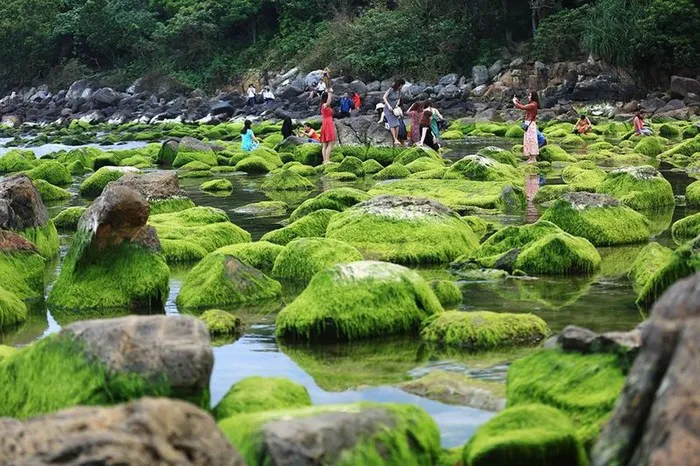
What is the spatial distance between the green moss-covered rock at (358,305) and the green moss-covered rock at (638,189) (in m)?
7.46

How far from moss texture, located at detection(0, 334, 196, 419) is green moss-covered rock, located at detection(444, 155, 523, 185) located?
13923mm

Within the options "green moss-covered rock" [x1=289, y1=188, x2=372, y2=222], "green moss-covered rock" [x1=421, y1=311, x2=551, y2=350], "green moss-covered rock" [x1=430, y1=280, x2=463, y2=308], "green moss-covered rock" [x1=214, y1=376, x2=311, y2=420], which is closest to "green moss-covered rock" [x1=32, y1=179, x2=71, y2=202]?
"green moss-covered rock" [x1=289, y1=188, x2=372, y2=222]

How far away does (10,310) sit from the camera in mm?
9867

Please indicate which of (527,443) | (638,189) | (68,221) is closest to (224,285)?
(527,443)

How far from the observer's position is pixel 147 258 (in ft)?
34.5

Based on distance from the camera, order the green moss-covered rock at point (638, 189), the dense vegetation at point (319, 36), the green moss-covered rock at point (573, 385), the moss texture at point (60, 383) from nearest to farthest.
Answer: the moss texture at point (60, 383) < the green moss-covered rock at point (573, 385) < the green moss-covered rock at point (638, 189) < the dense vegetation at point (319, 36)

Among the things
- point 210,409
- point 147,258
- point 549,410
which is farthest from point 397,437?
point 147,258

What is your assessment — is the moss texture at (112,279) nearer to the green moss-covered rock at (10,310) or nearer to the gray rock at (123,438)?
the green moss-covered rock at (10,310)

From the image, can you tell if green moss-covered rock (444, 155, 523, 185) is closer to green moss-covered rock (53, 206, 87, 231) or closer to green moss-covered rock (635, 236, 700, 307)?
green moss-covered rock (53, 206, 87, 231)

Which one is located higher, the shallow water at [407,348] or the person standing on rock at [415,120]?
the shallow water at [407,348]

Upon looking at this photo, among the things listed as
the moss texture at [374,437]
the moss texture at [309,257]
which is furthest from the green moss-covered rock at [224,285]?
the moss texture at [374,437]

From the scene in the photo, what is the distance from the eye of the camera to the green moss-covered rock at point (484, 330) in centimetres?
825

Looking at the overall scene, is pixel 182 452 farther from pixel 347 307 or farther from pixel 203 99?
pixel 203 99

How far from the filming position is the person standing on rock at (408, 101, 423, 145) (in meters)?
26.6
